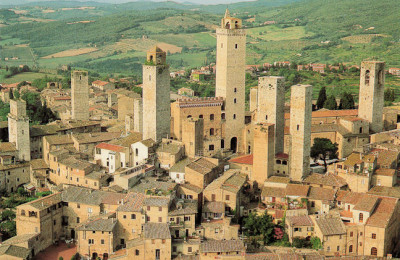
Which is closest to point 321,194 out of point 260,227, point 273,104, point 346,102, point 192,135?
point 260,227

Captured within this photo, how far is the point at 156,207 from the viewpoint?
26.2 m

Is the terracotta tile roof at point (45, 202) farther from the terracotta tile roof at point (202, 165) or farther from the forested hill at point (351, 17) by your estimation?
the forested hill at point (351, 17)

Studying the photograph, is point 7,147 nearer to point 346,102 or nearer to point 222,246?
point 222,246

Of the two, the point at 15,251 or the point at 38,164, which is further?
the point at 38,164

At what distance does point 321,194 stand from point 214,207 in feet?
16.7

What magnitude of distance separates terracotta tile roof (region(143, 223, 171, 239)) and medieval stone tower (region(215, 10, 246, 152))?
11154 millimetres

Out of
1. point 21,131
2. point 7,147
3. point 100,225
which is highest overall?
point 21,131

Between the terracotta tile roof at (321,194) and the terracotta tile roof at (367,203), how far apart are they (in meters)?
1.39

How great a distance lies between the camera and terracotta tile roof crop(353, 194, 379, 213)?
2569cm

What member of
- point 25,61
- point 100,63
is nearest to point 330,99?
point 100,63

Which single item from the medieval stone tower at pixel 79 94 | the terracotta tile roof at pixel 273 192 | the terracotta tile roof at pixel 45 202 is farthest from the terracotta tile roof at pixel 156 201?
the medieval stone tower at pixel 79 94

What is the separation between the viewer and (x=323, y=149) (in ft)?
111

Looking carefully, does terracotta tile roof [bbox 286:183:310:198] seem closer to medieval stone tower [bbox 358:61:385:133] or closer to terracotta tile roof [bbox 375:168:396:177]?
terracotta tile roof [bbox 375:168:396:177]

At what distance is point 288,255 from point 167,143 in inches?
453
